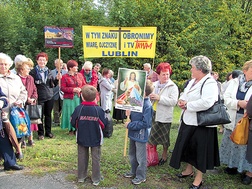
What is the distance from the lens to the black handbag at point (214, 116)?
370 centimetres

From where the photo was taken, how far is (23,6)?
1889cm

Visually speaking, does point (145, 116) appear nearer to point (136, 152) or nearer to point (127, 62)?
point (136, 152)

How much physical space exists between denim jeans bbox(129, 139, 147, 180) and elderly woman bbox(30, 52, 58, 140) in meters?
2.78

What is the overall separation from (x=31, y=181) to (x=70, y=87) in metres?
2.77

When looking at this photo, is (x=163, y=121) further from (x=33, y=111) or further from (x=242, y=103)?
(x=33, y=111)

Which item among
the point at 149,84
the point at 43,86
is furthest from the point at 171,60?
the point at 149,84

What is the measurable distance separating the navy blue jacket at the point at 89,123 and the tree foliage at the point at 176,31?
10368 millimetres

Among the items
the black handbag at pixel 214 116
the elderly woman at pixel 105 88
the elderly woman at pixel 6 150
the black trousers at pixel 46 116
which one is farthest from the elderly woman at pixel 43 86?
the black handbag at pixel 214 116

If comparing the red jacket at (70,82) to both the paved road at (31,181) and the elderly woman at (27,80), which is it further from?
the paved road at (31,181)

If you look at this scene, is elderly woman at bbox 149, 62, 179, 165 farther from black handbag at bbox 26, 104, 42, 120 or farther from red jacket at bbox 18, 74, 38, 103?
red jacket at bbox 18, 74, 38, 103

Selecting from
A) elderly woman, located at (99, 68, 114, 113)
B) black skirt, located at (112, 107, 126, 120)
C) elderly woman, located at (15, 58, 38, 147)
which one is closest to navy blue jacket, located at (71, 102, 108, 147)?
elderly woman, located at (15, 58, 38, 147)

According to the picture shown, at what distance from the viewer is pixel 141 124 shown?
12.6 feet

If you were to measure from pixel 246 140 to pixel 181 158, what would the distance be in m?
1.01

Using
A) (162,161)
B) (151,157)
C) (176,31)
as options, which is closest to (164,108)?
(151,157)
